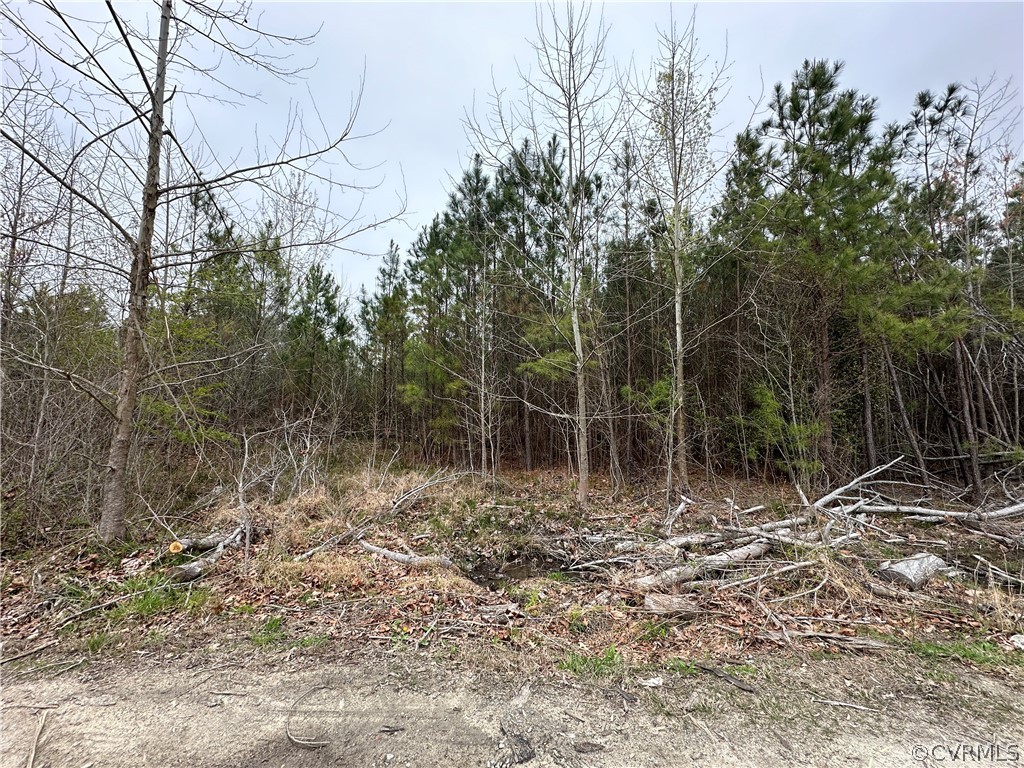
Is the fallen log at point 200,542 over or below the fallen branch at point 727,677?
over

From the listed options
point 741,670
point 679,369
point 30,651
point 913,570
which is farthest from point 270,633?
point 679,369

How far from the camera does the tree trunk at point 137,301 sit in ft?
13.6

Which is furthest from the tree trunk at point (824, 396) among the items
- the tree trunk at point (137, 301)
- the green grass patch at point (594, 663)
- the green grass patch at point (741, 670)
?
the tree trunk at point (137, 301)

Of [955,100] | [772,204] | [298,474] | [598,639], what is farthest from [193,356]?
[955,100]

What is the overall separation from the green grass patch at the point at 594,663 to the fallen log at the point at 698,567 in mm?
1293

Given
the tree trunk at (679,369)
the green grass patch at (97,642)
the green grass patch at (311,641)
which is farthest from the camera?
the tree trunk at (679,369)

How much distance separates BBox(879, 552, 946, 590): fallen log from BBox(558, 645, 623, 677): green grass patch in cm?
322

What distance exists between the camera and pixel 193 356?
785 cm

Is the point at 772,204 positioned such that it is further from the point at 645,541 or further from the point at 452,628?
the point at 452,628

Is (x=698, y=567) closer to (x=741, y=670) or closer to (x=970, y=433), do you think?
(x=741, y=670)

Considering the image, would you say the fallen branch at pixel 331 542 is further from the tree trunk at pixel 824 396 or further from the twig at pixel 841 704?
the tree trunk at pixel 824 396

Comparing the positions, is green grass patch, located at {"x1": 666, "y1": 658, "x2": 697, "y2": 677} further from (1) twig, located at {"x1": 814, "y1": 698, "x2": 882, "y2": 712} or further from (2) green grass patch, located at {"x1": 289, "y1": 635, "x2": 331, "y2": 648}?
(2) green grass patch, located at {"x1": 289, "y1": 635, "x2": 331, "y2": 648}

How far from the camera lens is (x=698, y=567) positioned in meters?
4.34

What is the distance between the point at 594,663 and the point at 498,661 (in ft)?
2.13
